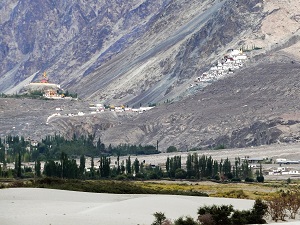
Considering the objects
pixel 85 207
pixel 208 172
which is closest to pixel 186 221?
pixel 85 207

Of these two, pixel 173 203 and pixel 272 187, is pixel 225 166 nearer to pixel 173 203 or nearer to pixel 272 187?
pixel 272 187

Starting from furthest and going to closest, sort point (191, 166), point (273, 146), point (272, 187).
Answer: point (273, 146) < point (191, 166) < point (272, 187)

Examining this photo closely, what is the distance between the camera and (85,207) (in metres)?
76.8

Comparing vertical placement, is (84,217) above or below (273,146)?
below

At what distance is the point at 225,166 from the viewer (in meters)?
143

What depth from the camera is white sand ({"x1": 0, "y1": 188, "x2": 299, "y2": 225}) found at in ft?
227

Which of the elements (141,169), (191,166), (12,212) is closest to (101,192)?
(12,212)

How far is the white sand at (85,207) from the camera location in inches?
2726

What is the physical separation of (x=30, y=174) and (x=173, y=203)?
5349 centimetres

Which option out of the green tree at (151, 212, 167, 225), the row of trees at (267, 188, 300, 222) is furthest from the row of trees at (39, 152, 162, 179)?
the green tree at (151, 212, 167, 225)

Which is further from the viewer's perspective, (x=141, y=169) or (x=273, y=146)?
(x=273, y=146)

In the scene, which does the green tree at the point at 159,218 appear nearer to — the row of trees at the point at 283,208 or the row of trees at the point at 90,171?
the row of trees at the point at 283,208

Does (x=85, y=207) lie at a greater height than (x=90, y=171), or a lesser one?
lesser

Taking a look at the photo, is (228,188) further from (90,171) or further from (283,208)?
(283,208)
